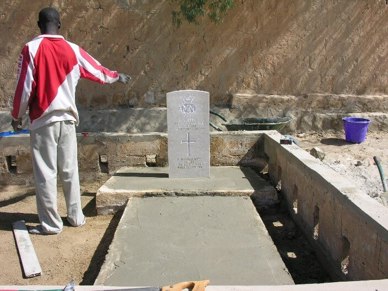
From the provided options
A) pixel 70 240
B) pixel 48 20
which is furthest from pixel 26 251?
pixel 48 20

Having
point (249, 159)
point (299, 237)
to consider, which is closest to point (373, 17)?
point (249, 159)

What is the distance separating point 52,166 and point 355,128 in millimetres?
5704

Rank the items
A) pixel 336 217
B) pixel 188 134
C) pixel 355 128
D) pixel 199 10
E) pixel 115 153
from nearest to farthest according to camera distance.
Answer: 1. pixel 336 217
2. pixel 188 134
3. pixel 115 153
4. pixel 199 10
5. pixel 355 128

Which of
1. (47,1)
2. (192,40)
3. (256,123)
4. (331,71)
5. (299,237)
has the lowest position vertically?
(299,237)

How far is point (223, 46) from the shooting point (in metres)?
8.51

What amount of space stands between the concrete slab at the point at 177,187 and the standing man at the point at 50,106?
56cm

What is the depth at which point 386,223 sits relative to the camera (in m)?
2.80

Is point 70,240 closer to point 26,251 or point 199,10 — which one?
point 26,251

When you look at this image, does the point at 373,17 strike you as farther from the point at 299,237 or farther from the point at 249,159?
the point at 299,237

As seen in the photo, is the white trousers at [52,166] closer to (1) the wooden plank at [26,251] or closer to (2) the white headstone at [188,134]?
(1) the wooden plank at [26,251]

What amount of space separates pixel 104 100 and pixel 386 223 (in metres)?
6.58

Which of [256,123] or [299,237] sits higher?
[256,123]

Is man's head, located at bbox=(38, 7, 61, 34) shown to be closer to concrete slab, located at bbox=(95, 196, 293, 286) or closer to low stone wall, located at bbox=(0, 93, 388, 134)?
concrete slab, located at bbox=(95, 196, 293, 286)

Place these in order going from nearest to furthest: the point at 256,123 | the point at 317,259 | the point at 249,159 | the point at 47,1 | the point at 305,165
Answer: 1. the point at 317,259
2. the point at 305,165
3. the point at 249,159
4. the point at 256,123
5. the point at 47,1
